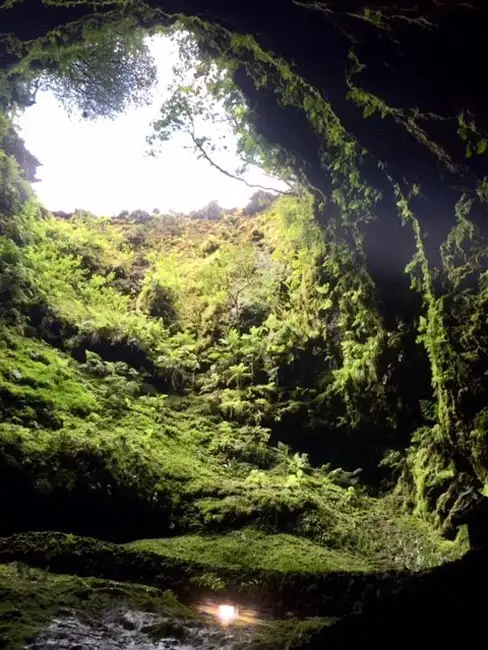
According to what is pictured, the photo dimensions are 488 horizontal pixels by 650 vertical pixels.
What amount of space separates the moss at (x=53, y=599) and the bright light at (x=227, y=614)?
0.91 feet

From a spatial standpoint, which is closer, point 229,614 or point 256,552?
point 229,614

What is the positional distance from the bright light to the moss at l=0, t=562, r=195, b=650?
28 centimetres

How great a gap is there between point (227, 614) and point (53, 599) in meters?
1.53

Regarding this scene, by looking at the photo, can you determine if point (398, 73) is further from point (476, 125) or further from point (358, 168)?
point (358, 168)

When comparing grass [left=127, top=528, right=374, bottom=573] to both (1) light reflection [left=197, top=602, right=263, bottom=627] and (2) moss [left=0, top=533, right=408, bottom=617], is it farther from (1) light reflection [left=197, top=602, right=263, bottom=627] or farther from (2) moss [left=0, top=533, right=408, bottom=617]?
(1) light reflection [left=197, top=602, right=263, bottom=627]

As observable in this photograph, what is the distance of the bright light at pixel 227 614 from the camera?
4.60m

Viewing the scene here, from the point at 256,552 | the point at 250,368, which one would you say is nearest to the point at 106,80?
the point at 250,368

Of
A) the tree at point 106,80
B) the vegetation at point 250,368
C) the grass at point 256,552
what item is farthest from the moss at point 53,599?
the tree at point 106,80

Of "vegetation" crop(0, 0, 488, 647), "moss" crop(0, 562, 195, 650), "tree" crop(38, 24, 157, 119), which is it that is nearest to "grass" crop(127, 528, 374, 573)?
"vegetation" crop(0, 0, 488, 647)

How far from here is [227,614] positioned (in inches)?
190

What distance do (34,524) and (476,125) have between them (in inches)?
274

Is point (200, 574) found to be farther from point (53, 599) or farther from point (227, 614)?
point (53, 599)

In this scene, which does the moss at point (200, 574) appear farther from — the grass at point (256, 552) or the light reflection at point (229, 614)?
the light reflection at point (229, 614)

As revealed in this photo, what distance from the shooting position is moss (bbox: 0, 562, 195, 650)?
3.81m
